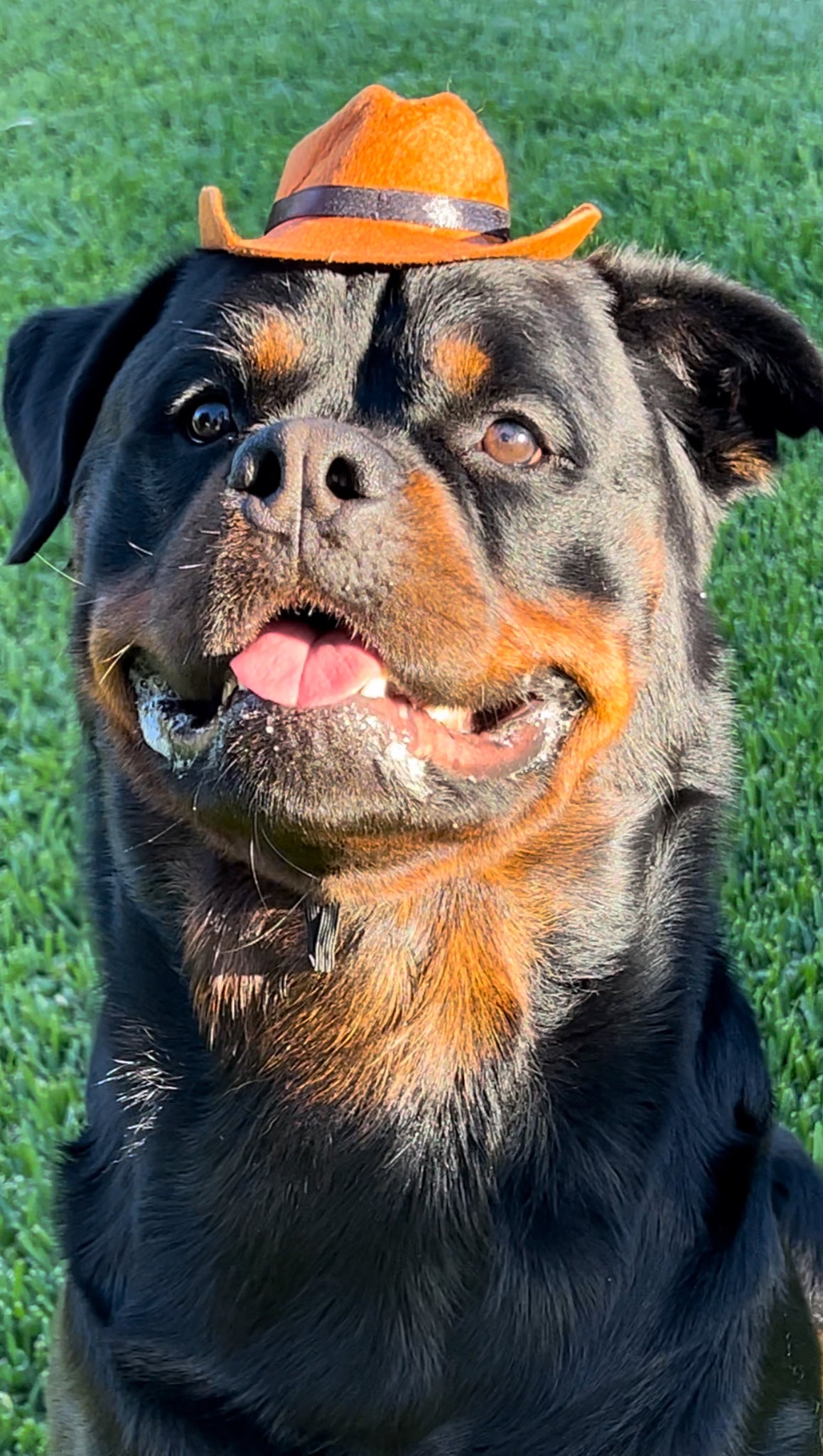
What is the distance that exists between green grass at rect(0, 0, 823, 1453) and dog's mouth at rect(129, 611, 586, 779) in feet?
2.29

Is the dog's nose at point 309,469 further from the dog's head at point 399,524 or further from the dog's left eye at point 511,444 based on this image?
the dog's left eye at point 511,444

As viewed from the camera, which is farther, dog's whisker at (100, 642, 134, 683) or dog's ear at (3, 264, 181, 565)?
dog's ear at (3, 264, 181, 565)

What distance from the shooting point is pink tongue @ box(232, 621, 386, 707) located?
1.78 m

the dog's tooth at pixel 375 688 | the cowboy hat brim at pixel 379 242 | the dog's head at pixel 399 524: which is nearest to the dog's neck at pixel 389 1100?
the dog's head at pixel 399 524

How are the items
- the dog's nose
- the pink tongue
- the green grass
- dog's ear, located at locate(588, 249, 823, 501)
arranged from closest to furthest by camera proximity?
the dog's nose < the pink tongue < dog's ear, located at locate(588, 249, 823, 501) < the green grass

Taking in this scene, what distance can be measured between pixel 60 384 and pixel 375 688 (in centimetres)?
89

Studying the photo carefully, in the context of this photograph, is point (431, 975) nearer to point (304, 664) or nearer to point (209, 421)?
point (304, 664)

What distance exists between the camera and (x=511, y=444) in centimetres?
200

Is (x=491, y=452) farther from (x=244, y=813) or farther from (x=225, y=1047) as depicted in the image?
(x=225, y=1047)

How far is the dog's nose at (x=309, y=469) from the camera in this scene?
1.67 metres

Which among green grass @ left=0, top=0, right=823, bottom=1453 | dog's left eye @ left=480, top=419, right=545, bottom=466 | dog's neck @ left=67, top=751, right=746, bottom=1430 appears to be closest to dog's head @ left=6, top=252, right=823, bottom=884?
dog's left eye @ left=480, top=419, right=545, bottom=466

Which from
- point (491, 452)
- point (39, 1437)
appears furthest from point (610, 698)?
point (39, 1437)

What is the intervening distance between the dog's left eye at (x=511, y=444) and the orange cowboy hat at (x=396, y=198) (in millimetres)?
213

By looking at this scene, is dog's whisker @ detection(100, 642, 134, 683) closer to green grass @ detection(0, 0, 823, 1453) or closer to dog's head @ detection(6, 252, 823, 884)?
dog's head @ detection(6, 252, 823, 884)
